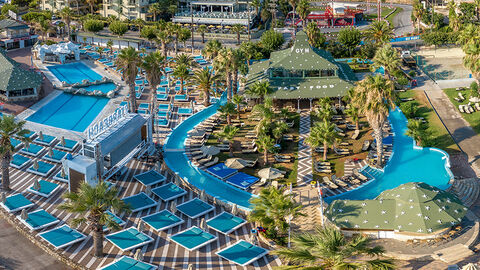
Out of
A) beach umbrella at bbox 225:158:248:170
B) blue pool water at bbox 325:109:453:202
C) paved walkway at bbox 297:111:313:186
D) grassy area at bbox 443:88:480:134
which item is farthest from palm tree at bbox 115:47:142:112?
grassy area at bbox 443:88:480:134

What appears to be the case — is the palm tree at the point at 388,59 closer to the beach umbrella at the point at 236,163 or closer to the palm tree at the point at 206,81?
the palm tree at the point at 206,81

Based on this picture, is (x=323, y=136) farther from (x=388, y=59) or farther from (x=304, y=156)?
(x=388, y=59)

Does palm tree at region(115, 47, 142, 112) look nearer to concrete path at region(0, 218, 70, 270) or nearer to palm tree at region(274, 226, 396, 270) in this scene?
concrete path at region(0, 218, 70, 270)

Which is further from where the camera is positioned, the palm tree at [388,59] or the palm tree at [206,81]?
the palm tree at [388,59]

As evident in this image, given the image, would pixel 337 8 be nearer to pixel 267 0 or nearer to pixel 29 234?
pixel 267 0

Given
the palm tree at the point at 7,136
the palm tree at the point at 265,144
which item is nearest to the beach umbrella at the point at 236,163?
the palm tree at the point at 265,144
